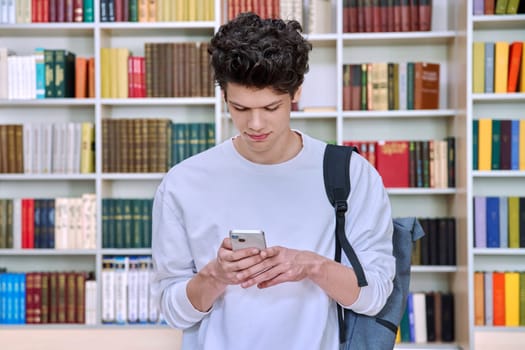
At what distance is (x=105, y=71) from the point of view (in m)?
4.50

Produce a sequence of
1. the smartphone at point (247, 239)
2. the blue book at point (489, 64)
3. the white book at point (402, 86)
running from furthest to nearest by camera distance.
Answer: the white book at point (402, 86)
the blue book at point (489, 64)
the smartphone at point (247, 239)

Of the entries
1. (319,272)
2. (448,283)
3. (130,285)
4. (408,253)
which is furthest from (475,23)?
(319,272)

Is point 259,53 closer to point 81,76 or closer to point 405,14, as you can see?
point 405,14

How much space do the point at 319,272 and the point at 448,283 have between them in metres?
3.49

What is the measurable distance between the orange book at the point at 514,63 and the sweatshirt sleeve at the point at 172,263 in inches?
127

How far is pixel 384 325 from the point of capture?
157cm

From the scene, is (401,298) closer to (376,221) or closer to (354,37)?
(376,221)

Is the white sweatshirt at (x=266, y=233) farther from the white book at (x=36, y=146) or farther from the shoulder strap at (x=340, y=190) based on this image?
the white book at (x=36, y=146)

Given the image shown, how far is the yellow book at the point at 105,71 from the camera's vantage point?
4.50m

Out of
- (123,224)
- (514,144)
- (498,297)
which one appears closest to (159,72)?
(123,224)

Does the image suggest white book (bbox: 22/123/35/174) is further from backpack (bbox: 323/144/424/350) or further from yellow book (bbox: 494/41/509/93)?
backpack (bbox: 323/144/424/350)

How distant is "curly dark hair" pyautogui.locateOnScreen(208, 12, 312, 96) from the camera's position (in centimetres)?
140

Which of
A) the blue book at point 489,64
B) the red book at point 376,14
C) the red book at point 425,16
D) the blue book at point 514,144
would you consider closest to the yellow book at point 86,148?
the red book at point 376,14

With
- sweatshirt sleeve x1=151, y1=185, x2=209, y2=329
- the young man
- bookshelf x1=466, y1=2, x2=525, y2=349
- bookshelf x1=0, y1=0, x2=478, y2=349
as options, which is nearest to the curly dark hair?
the young man
